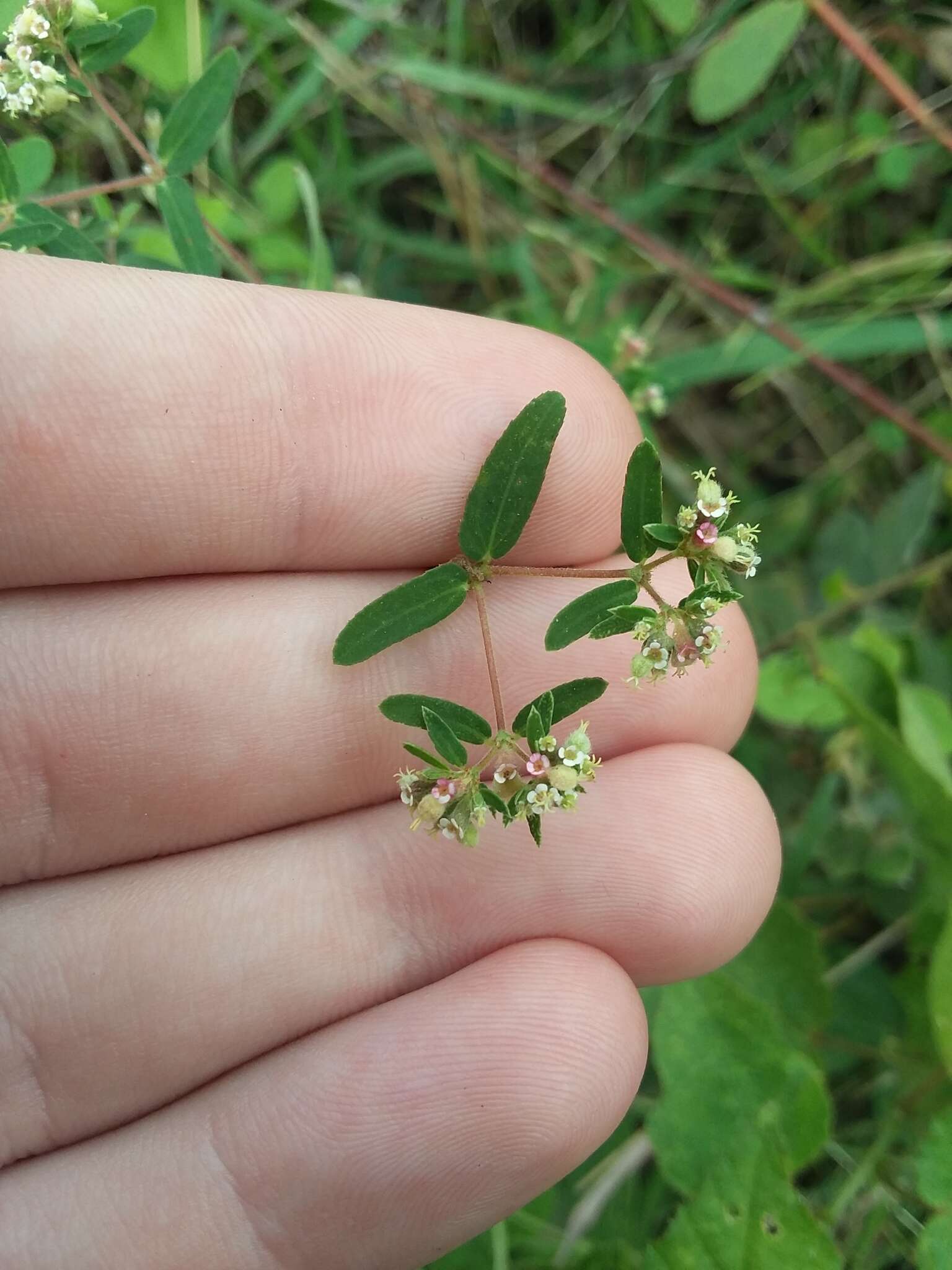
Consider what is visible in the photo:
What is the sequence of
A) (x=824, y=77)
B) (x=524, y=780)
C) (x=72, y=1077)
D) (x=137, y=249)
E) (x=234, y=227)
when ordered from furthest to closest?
(x=824, y=77)
(x=234, y=227)
(x=137, y=249)
(x=72, y=1077)
(x=524, y=780)

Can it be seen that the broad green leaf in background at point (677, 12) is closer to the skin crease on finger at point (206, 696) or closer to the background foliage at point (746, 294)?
the background foliage at point (746, 294)

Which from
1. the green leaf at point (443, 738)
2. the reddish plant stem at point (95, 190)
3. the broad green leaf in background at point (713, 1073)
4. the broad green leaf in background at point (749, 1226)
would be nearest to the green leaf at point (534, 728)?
the green leaf at point (443, 738)

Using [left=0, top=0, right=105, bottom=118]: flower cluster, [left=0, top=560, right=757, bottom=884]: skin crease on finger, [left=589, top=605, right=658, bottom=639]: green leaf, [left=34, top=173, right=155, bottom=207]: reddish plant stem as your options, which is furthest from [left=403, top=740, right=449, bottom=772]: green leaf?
[left=0, top=0, right=105, bottom=118]: flower cluster

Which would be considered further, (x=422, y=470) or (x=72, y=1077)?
(x=72, y=1077)

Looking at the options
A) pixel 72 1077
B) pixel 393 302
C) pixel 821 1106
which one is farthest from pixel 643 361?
pixel 72 1077

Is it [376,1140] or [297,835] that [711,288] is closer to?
[297,835]

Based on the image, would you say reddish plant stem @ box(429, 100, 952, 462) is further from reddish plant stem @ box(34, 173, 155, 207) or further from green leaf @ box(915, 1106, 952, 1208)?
green leaf @ box(915, 1106, 952, 1208)

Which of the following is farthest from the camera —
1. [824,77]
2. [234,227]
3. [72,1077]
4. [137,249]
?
[824,77]

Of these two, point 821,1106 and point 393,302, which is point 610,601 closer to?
point 393,302

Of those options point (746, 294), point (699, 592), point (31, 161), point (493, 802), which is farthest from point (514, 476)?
point (746, 294)
